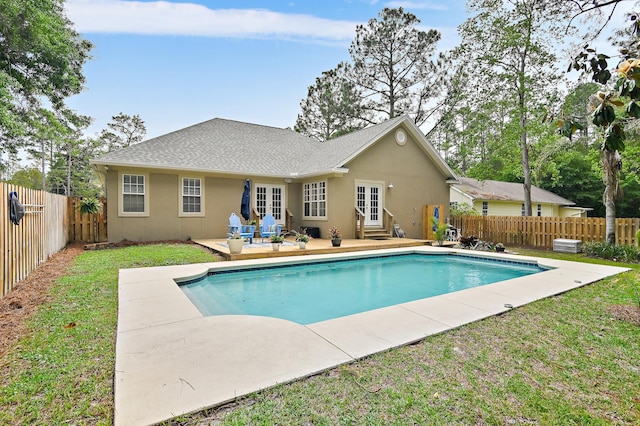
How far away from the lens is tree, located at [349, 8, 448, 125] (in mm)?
Result: 22625

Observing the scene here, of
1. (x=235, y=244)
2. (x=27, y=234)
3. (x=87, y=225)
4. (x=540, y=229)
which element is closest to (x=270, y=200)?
(x=235, y=244)

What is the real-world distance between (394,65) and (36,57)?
21.6 metres

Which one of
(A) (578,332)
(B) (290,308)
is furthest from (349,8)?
(A) (578,332)

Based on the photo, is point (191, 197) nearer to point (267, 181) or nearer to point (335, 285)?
point (267, 181)

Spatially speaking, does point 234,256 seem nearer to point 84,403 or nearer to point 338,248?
point 338,248

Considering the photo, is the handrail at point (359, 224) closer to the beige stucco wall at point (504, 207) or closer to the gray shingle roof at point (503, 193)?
the beige stucco wall at point (504, 207)

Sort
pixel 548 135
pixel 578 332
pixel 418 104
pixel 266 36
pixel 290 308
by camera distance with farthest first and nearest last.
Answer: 1. pixel 418 104
2. pixel 548 135
3. pixel 266 36
4. pixel 290 308
5. pixel 578 332

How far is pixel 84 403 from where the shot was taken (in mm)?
2361

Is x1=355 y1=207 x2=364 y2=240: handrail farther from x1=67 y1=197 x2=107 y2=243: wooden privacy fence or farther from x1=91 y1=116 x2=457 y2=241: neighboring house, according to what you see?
x1=67 y1=197 x2=107 y2=243: wooden privacy fence

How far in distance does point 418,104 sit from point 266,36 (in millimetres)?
14787

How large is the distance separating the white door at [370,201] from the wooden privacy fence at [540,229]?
5049mm

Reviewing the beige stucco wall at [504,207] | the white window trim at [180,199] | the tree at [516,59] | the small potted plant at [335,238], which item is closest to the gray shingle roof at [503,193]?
the beige stucco wall at [504,207]

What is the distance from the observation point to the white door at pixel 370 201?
14.0 m

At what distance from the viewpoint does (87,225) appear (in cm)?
1170
